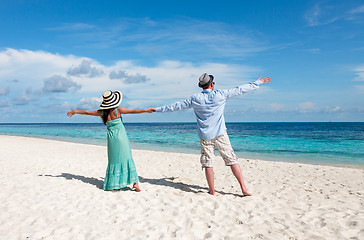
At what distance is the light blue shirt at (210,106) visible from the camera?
4812mm

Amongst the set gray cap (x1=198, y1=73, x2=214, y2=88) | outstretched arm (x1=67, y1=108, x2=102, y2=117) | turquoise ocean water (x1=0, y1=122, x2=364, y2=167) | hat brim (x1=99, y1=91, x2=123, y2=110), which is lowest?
turquoise ocean water (x1=0, y1=122, x2=364, y2=167)

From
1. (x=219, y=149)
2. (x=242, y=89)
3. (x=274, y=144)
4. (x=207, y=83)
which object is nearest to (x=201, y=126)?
(x=219, y=149)

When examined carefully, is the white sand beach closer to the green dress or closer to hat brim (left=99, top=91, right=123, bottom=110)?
the green dress

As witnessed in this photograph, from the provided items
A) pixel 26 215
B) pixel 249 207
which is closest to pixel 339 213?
pixel 249 207

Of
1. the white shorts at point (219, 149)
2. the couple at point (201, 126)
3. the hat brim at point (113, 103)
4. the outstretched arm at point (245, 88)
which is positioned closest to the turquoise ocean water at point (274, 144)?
the white shorts at point (219, 149)

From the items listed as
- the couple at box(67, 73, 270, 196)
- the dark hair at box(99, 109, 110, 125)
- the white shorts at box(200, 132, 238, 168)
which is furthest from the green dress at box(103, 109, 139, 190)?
the white shorts at box(200, 132, 238, 168)

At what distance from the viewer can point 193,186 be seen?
6.39 m

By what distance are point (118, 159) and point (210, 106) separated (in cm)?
237

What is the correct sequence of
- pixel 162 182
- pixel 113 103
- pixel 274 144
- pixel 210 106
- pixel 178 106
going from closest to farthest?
1. pixel 210 106
2. pixel 178 106
3. pixel 113 103
4. pixel 162 182
5. pixel 274 144

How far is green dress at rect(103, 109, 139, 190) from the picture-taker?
217 inches

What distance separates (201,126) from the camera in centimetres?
506

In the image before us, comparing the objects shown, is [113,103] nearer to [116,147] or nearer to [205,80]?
[116,147]

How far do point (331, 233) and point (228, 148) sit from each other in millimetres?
2169

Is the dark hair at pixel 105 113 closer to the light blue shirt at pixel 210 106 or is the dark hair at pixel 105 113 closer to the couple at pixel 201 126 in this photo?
the couple at pixel 201 126
